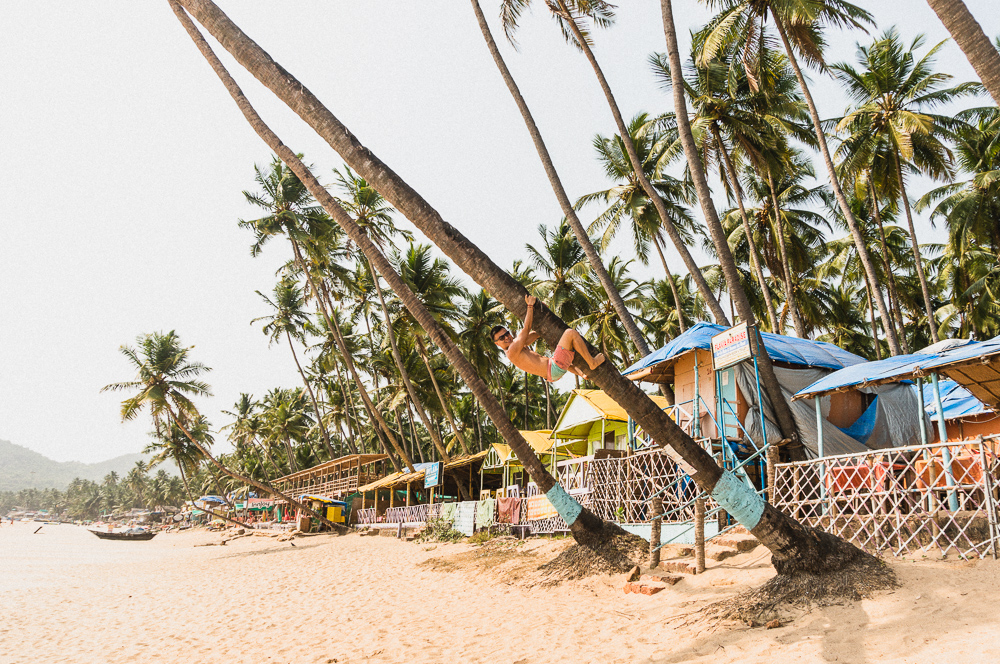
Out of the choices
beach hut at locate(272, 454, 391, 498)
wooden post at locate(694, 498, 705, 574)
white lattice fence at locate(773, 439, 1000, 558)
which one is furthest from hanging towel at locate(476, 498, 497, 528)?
beach hut at locate(272, 454, 391, 498)

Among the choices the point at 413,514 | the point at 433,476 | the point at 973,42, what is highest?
the point at 973,42

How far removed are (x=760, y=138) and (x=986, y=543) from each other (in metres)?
12.2

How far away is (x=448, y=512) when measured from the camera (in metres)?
19.0

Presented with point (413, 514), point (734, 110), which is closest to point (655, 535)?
point (734, 110)

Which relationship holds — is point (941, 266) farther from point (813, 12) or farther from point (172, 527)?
point (172, 527)

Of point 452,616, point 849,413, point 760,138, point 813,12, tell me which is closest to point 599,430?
point 849,413

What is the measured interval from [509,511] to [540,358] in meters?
11.1

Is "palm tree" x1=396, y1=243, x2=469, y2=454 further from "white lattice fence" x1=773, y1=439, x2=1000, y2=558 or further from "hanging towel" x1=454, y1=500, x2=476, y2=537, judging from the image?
"white lattice fence" x1=773, y1=439, x2=1000, y2=558

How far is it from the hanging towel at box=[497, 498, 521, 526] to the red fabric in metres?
11.3

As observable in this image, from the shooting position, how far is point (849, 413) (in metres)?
12.9

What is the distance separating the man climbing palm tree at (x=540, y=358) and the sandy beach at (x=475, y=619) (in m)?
2.58

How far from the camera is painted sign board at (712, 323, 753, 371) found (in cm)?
914

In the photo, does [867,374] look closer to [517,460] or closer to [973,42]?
[973,42]

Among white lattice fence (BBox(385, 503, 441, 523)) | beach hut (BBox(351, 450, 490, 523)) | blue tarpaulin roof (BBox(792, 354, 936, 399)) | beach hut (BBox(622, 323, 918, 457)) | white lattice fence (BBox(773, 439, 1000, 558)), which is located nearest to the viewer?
white lattice fence (BBox(773, 439, 1000, 558))
